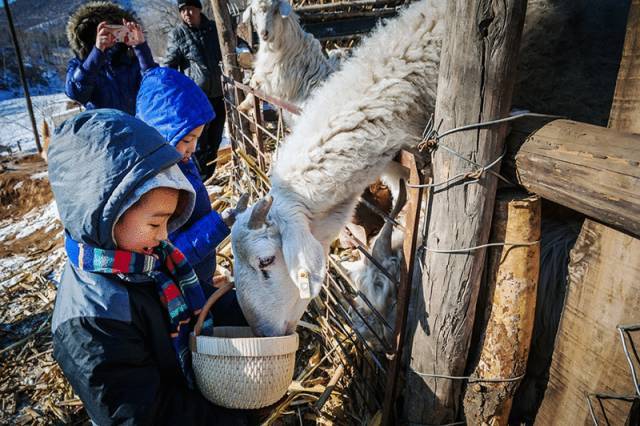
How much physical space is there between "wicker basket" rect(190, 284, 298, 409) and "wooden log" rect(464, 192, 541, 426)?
3.00 feet

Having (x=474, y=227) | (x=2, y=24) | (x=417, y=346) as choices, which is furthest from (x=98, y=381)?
(x=2, y=24)

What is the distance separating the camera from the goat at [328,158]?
2154 millimetres

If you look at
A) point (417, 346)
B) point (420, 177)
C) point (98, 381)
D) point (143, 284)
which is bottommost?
point (417, 346)

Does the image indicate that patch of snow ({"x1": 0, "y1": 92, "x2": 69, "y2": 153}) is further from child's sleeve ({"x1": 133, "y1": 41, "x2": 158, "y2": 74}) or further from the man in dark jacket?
child's sleeve ({"x1": 133, "y1": 41, "x2": 158, "y2": 74})

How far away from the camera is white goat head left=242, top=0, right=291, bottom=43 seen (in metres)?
5.31

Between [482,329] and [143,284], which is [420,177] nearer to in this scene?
[482,329]

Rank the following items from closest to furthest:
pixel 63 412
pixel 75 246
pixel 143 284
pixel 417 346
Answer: pixel 75 246 < pixel 143 284 < pixel 417 346 < pixel 63 412

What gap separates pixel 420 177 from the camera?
1731mm

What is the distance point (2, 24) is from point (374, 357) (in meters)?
29.7

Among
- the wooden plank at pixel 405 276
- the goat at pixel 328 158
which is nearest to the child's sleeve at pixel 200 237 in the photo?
the goat at pixel 328 158

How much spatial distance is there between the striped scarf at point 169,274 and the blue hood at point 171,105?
0.91 metres

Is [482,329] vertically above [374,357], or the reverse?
[482,329]

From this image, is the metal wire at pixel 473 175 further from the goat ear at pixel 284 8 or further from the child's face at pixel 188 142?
the goat ear at pixel 284 8

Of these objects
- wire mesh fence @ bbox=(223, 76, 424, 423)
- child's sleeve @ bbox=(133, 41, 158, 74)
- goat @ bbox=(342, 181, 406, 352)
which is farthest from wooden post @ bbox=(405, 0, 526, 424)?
child's sleeve @ bbox=(133, 41, 158, 74)
